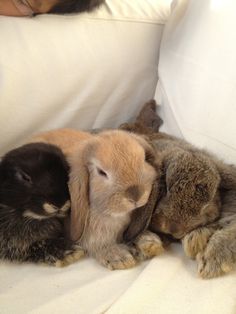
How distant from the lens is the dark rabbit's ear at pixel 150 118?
1.60m

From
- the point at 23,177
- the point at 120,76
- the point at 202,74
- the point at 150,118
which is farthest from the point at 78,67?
the point at 23,177

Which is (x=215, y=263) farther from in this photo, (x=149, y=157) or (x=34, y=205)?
(x=34, y=205)

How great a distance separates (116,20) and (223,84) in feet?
1.64

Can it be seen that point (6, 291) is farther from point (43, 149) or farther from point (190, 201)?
point (190, 201)

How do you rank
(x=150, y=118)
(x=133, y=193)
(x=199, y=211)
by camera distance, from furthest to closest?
(x=150, y=118)
(x=199, y=211)
(x=133, y=193)

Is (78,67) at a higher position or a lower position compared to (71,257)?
higher

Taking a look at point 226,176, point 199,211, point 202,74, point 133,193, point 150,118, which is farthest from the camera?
point 150,118

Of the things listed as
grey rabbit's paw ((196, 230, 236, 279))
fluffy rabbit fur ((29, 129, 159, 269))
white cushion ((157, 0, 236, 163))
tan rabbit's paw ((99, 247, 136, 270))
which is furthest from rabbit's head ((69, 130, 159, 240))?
white cushion ((157, 0, 236, 163))

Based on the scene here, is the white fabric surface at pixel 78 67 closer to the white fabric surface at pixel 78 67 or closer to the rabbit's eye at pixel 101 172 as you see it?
the white fabric surface at pixel 78 67

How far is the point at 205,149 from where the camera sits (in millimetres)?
1395

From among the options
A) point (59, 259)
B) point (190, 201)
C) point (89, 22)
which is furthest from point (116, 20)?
point (59, 259)

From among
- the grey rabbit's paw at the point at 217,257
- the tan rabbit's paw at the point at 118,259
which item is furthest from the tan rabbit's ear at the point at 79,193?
the grey rabbit's paw at the point at 217,257

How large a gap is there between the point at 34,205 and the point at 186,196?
41cm

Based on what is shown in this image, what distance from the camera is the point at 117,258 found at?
3.66 feet
